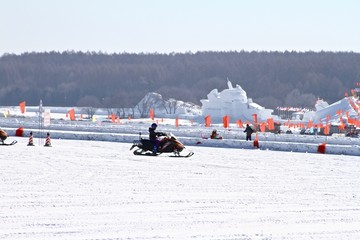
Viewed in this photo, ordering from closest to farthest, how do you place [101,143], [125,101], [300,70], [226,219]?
[226,219], [101,143], [125,101], [300,70]

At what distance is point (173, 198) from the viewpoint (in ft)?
53.6

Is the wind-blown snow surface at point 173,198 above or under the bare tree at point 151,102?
under

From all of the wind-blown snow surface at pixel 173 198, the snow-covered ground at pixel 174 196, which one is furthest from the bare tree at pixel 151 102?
the wind-blown snow surface at pixel 173 198

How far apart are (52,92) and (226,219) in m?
163

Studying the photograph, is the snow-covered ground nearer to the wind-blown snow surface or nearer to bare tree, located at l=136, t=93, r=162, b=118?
the wind-blown snow surface

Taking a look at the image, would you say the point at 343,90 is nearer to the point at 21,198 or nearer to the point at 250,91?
the point at 250,91

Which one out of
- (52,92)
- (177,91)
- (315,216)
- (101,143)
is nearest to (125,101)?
(177,91)

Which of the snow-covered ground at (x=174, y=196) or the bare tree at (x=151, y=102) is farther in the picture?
the bare tree at (x=151, y=102)

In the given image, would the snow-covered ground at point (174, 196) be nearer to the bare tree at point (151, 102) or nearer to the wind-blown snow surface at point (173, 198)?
the wind-blown snow surface at point (173, 198)

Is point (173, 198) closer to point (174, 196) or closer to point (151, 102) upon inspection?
point (174, 196)

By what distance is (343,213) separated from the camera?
1512cm

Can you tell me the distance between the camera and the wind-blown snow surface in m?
12.7

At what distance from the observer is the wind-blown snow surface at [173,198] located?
1269 cm

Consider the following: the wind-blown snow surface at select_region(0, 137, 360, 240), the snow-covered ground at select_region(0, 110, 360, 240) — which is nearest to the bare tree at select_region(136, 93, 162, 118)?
the snow-covered ground at select_region(0, 110, 360, 240)
